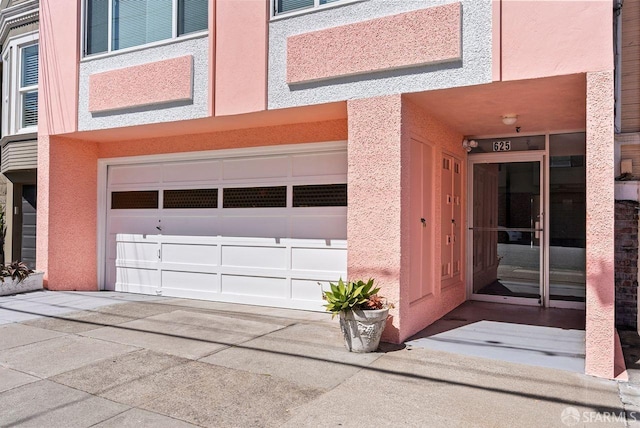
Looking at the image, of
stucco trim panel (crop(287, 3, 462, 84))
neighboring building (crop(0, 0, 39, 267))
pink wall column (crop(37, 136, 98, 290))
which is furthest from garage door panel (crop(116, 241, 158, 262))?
stucco trim panel (crop(287, 3, 462, 84))

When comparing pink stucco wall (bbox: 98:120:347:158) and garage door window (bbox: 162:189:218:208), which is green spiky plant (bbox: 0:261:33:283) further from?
garage door window (bbox: 162:189:218:208)

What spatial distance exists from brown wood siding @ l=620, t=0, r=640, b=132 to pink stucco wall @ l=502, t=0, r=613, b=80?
2.72 m

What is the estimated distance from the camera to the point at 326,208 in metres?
7.62

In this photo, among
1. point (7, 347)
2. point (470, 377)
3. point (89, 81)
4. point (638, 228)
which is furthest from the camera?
point (89, 81)

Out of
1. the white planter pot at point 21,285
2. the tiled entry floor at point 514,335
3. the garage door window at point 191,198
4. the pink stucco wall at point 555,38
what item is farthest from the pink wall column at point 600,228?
the white planter pot at point 21,285

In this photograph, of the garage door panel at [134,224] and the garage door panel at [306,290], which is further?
the garage door panel at [134,224]

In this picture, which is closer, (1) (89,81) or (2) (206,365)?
(2) (206,365)

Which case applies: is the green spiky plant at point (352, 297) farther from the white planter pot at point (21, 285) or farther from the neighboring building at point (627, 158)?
the white planter pot at point (21, 285)

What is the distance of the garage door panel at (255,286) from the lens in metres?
7.95

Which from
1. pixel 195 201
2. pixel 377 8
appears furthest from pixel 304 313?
pixel 377 8

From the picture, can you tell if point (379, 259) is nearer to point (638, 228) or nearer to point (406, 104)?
point (406, 104)

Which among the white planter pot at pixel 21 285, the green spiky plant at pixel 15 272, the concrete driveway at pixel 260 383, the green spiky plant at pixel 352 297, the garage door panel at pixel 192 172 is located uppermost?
the garage door panel at pixel 192 172

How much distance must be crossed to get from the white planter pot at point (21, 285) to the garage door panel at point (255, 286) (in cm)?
382

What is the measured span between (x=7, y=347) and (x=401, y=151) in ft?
17.5
